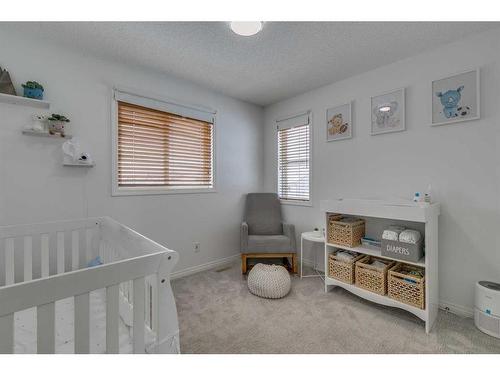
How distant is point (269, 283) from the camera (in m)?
2.21

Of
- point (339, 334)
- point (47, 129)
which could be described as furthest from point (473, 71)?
point (47, 129)

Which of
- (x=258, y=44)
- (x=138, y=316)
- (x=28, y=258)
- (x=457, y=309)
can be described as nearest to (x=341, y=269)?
(x=457, y=309)

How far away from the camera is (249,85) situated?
111 inches

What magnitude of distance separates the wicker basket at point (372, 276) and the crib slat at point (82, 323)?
6.74 feet

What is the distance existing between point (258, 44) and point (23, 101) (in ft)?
6.18

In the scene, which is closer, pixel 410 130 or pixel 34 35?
pixel 34 35

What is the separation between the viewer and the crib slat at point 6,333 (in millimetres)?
702

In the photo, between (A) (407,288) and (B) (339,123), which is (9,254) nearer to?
(A) (407,288)

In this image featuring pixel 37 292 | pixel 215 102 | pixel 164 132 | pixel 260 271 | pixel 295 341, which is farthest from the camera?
pixel 215 102

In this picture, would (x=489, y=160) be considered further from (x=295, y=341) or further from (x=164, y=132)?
(x=164, y=132)

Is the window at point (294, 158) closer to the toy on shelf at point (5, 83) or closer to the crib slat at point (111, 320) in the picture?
the crib slat at point (111, 320)

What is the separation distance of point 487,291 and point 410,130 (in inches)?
54.4

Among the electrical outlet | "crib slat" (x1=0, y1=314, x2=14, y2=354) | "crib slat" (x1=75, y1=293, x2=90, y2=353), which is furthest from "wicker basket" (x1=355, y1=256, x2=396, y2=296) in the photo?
"crib slat" (x1=0, y1=314, x2=14, y2=354)

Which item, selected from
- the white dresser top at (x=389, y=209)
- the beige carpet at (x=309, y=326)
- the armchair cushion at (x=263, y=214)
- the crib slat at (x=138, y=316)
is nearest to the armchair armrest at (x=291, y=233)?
the armchair cushion at (x=263, y=214)
